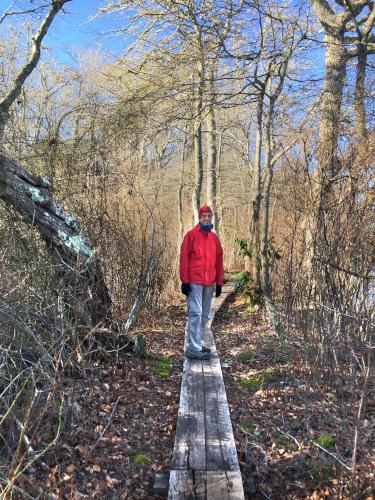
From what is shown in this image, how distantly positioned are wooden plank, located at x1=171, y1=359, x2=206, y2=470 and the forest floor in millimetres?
156

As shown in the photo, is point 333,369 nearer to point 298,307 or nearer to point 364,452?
point 364,452

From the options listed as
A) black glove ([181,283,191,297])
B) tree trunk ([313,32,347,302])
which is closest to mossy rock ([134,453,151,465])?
black glove ([181,283,191,297])

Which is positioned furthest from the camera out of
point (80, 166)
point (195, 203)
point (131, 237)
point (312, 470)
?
point (195, 203)

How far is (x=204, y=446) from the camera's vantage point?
3533 millimetres

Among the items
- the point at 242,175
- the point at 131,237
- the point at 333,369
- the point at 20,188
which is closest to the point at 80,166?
the point at 131,237

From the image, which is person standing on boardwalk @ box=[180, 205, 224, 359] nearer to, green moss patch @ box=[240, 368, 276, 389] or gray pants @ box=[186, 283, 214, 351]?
gray pants @ box=[186, 283, 214, 351]

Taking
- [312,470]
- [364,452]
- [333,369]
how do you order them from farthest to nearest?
[333,369]
[364,452]
[312,470]

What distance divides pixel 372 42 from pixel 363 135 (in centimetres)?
257

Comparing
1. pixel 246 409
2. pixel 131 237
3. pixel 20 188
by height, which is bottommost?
pixel 246 409

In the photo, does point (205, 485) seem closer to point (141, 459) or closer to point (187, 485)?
point (187, 485)

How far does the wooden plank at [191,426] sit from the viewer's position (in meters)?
3.33

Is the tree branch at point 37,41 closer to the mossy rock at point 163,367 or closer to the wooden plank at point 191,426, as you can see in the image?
the mossy rock at point 163,367

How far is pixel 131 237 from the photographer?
7699 mm

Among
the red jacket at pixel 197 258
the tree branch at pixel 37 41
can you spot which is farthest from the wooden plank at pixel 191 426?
the tree branch at pixel 37 41
